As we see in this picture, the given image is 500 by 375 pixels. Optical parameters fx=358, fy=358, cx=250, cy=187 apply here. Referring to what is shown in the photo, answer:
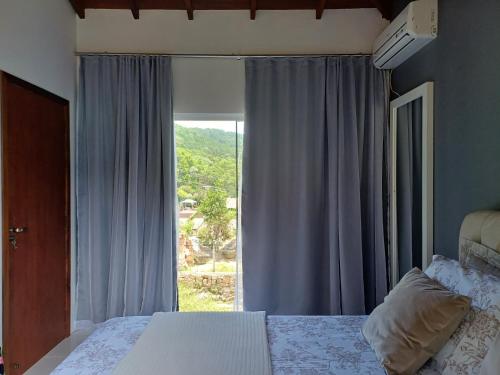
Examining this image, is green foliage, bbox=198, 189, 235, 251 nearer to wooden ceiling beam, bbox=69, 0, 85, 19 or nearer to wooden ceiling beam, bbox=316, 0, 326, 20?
wooden ceiling beam, bbox=316, 0, 326, 20

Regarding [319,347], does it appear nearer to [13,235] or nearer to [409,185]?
[409,185]

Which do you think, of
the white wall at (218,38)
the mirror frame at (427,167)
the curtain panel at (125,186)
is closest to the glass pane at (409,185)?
the mirror frame at (427,167)

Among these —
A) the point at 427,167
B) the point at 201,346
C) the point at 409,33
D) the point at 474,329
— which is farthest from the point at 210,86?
the point at 474,329

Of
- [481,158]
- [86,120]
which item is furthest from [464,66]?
[86,120]

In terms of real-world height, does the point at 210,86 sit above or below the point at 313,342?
above

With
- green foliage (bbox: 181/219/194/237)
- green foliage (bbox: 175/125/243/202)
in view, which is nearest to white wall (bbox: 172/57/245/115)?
green foliage (bbox: 175/125/243/202)

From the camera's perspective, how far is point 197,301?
129 inches

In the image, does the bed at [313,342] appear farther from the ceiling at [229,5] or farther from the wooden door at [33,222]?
the ceiling at [229,5]

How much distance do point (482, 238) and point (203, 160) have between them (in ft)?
7.38

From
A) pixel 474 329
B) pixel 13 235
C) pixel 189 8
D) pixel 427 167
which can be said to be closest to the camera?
pixel 474 329

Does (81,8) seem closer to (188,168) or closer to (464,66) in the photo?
(188,168)

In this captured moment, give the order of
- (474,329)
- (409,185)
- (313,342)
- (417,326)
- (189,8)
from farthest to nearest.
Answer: (189,8)
(409,185)
(313,342)
(417,326)
(474,329)

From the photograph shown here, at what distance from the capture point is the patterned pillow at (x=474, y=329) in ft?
3.90

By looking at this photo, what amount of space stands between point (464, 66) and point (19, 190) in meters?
2.87
